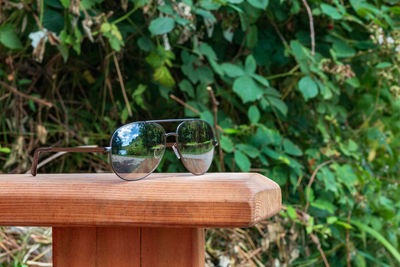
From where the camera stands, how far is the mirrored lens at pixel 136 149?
0.82m

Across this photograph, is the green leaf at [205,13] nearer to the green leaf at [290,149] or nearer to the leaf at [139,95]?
the leaf at [139,95]

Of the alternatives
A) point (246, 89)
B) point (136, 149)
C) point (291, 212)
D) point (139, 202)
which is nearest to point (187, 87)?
point (246, 89)

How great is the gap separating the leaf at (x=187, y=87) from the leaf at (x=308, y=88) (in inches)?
15.3

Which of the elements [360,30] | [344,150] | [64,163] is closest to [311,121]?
[344,150]

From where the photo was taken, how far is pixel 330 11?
2146 mm

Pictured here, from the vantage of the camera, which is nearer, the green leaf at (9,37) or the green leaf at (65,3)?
the green leaf at (65,3)

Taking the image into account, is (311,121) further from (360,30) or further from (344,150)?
(360,30)

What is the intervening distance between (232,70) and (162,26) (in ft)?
1.12

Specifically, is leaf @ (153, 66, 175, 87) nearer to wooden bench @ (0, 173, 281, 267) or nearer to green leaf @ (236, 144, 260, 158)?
green leaf @ (236, 144, 260, 158)

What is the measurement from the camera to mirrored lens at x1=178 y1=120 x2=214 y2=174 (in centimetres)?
93

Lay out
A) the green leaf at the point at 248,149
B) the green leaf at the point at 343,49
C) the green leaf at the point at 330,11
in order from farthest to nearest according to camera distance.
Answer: the green leaf at the point at 343,49, the green leaf at the point at 330,11, the green leaf at the point at 248,149

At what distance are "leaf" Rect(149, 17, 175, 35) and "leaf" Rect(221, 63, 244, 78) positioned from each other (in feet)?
0.98

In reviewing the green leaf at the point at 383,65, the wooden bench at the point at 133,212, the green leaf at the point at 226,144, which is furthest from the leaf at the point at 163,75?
the wooden bench at the point at 133,212

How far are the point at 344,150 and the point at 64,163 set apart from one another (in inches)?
43.7
